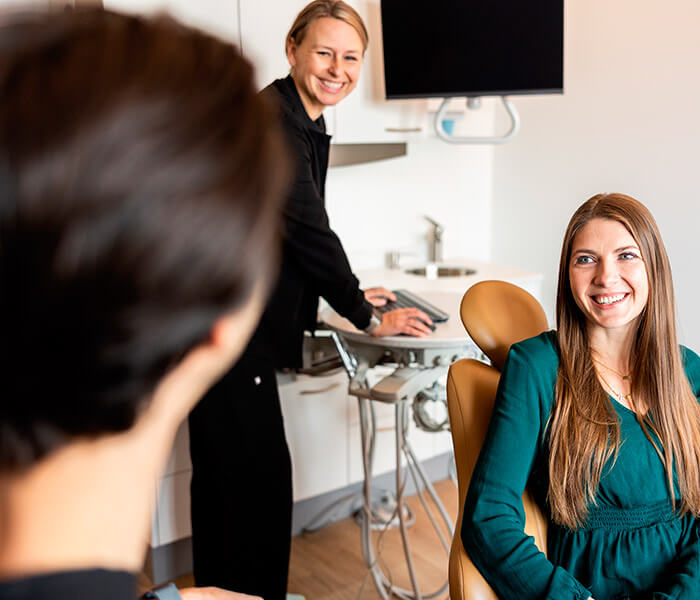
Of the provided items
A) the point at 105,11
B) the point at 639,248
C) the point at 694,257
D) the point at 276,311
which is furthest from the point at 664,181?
the point at 105,11

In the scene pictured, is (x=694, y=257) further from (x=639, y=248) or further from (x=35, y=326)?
(x=35, y=326)

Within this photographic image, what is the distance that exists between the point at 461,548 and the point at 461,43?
1.75 m

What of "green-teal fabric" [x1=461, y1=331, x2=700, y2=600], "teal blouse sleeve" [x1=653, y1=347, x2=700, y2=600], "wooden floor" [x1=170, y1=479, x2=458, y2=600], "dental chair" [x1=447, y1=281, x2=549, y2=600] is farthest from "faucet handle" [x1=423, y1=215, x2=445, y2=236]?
"teal blouse sleeve" [x1=653, y1=347, x2=700, y2=600]

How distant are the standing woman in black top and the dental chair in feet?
1.01

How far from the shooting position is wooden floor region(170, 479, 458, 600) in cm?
231

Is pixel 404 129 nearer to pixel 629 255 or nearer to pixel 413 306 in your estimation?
pixel 413 306

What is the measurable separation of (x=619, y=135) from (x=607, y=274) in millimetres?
1499

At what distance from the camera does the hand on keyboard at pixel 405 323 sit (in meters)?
1.78

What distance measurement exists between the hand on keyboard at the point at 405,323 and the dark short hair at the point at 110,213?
1.42m

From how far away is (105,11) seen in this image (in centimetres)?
38

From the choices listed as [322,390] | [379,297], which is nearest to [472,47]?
[379,297]

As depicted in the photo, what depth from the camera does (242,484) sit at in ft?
6.15

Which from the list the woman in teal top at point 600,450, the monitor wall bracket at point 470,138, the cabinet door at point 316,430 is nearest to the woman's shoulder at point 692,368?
the woman in teal top at point 600,450

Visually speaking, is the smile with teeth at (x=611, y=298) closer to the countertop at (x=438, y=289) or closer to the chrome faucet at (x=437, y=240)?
the countertop at (x=438, y=289)
